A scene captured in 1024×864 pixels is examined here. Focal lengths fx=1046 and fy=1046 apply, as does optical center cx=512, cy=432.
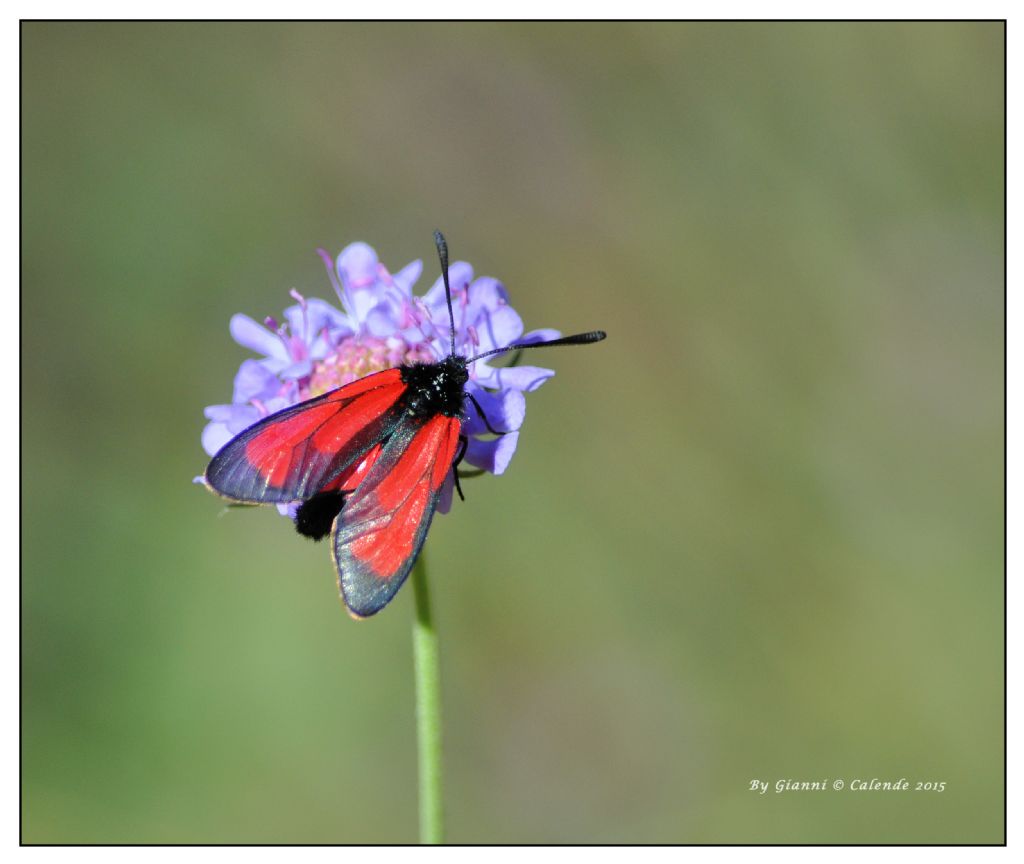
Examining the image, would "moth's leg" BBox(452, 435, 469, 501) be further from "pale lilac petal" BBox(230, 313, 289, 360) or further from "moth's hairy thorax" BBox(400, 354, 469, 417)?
"pale lilac petal" BBox(230, 313, 289, 360)

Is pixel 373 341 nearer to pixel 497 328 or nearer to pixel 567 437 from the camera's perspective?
pixel 497 328

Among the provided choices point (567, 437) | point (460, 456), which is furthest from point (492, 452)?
point (567, 437)

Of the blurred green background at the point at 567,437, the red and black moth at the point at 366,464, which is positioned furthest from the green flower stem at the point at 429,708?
the blurred green background at the point at 567,437

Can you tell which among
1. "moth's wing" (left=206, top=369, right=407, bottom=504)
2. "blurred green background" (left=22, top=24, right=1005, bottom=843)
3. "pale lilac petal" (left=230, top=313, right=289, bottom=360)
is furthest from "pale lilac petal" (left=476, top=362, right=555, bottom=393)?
"blurred green background" (left=22, top=24, right=1005, bottom=843)

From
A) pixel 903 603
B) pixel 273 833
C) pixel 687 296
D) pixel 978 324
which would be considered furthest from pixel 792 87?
pixel 273 833

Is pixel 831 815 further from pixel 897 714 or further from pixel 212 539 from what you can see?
pixel 212 539

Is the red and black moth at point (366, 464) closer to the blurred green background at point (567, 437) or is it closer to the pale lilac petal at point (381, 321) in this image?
the pale lilac petal at point (381, 321)
